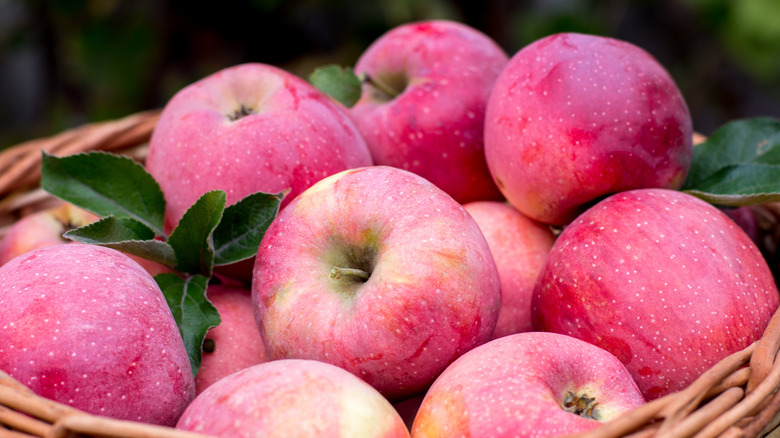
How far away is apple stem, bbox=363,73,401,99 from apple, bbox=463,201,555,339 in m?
0.29

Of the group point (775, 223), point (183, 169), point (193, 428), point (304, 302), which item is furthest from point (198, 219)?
point (775, 223)

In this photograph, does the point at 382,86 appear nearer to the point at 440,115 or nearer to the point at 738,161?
the point at 440,115

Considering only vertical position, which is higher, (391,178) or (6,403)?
(391,178)

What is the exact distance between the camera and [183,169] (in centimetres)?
98

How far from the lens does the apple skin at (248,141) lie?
37.6 inches

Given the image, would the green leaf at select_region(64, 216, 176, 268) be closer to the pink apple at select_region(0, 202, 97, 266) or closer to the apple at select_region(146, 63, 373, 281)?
the apple at select_region(146, 63, 373, 281)

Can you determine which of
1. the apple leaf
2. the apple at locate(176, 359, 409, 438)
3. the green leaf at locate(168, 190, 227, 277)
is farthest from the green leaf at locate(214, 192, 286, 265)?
the apple leaf

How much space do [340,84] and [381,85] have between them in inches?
3.0

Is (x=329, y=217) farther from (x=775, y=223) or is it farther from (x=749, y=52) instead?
(x=749, y=52)

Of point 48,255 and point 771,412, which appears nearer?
point 771,412

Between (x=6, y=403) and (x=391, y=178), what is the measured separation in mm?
465

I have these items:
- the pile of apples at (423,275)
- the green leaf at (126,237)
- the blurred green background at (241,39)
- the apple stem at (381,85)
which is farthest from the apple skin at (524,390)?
the blurred green background at (241,39)

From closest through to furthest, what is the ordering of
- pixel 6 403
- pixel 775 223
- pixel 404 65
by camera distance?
pixel 6 403 → pixel 775 223 → pixel 404 65

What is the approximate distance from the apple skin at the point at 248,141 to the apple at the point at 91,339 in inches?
8.8
